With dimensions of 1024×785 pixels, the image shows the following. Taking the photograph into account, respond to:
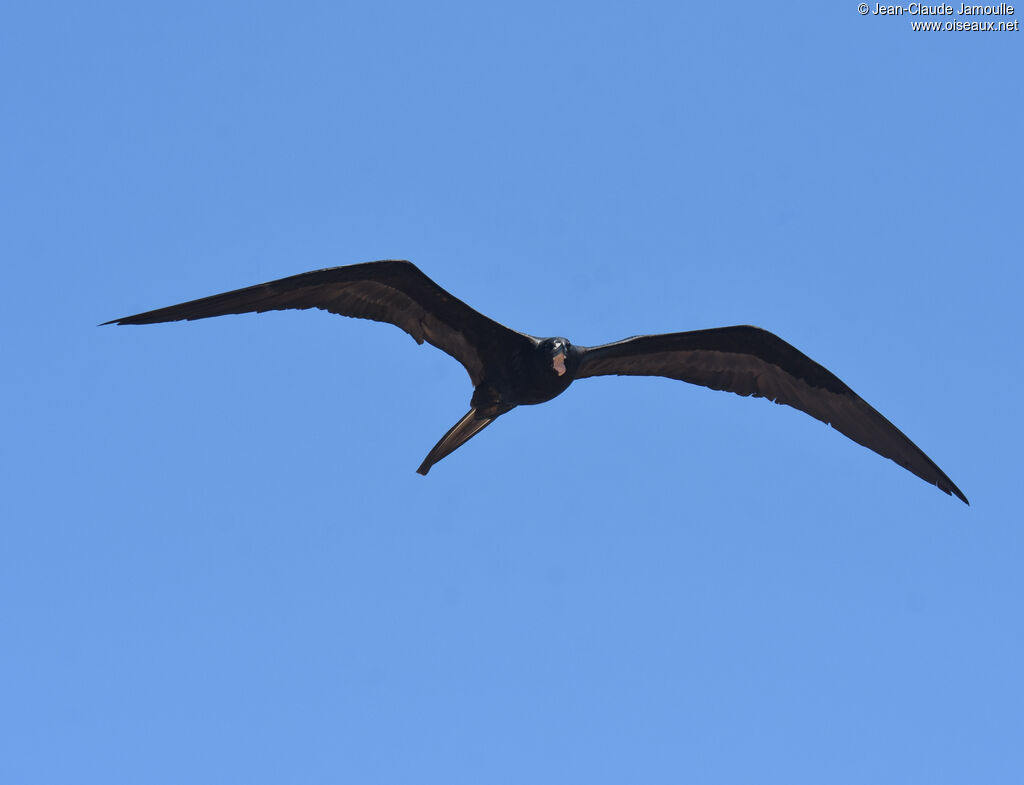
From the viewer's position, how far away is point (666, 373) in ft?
48.9

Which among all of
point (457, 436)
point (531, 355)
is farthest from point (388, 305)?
point (457, 436)

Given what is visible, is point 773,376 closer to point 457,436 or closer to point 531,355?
point 531,355

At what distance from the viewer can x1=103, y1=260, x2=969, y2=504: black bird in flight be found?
12578 millimetres

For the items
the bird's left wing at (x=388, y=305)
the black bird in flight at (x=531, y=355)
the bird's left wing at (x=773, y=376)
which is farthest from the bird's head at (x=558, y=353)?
the bird's left wing at (x=773, y=376)

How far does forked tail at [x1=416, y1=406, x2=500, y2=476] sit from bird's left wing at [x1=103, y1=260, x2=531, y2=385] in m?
0.43

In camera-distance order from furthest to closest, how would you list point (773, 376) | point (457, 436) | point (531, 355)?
point (773, 376) < point (457, 436) < point (531, 355)

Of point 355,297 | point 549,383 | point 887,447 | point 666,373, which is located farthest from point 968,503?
point 355,297

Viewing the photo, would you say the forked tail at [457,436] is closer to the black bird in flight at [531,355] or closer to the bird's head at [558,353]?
the black bird in flight at [531,355]

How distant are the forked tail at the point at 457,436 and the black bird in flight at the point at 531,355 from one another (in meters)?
0.01

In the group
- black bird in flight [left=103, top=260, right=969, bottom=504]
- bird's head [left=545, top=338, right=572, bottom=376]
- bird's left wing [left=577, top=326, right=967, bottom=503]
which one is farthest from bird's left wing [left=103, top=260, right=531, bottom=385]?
bird's left wing [left=577, top=326, right=967, bottom=503]

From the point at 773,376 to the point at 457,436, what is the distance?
3954 mm

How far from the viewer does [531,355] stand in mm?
13484

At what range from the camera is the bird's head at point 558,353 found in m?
13.3

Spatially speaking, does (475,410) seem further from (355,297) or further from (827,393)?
(827,393)
